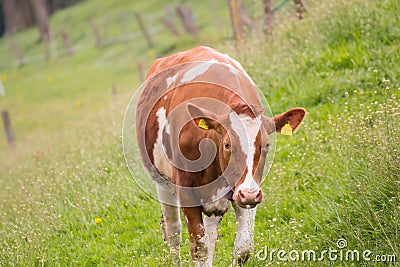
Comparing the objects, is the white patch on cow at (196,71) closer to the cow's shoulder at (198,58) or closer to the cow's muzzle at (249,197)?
the cow's shoulder at (198,58)

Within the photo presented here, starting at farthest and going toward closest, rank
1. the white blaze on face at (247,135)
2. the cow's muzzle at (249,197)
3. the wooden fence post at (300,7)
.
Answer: the wooden fence post at (300,7) → the white blaze on face at (247,135) → the cow's muzzle at (249,197)

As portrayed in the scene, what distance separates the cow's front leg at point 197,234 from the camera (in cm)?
489

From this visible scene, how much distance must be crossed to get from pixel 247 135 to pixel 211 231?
1.13 meters

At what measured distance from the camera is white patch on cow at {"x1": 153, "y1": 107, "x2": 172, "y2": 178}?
5.35m

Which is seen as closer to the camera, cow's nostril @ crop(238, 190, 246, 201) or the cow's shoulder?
cow's nostril @ crop(238, 190, 246, 201)

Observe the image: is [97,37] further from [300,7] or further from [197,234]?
[197,234]

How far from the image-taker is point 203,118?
4520 millimetres

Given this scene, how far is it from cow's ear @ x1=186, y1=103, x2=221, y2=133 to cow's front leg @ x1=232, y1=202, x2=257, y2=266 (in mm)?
746

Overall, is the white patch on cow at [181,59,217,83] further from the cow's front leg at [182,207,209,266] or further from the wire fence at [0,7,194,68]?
→ the wire fence at [0,7,194,68]

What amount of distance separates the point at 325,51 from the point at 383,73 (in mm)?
1469

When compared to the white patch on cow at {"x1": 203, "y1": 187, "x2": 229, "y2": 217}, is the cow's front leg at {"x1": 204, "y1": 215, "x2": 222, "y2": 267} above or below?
below

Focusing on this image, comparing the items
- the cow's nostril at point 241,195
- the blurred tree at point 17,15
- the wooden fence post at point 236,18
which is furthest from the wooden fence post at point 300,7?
the blurred tree at point 17,15

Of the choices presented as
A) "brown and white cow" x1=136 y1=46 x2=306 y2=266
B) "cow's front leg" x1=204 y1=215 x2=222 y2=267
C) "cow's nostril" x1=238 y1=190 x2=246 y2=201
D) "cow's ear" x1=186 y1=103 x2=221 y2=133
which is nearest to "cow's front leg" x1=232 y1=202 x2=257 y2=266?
"brown and white cow" x1=136 y1=46 x2=306 y2=266

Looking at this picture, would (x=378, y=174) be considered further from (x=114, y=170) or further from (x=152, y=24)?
(x=152, y=24)
